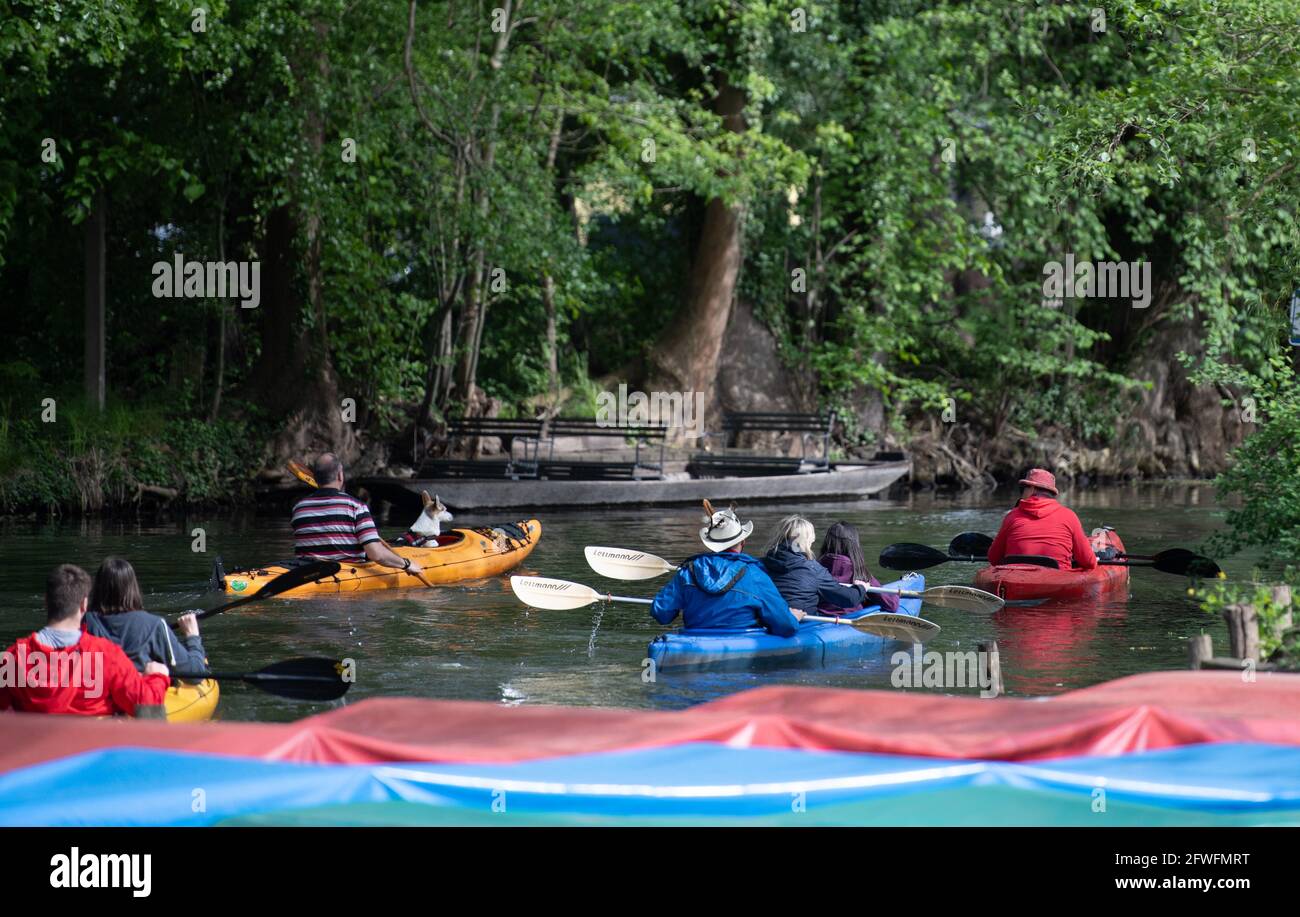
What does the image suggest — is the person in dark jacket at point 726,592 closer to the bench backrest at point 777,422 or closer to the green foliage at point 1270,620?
the green foliage at point 1270,620

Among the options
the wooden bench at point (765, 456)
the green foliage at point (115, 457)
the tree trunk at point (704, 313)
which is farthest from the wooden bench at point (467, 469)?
the tree trunk at point (704, 313)

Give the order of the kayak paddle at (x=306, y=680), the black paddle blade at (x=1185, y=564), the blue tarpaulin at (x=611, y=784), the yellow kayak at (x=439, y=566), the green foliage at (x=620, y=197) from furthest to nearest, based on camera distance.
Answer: the green foliage at (x=620, y=197), the black paddle blade at (x=1185, y=564), the yellow kayak at (x=439, y=566), the kayak paddle at (x=306, y=680), the blue tarpaulin at (x=611, y=784)

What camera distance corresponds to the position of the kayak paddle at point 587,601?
37.4 ft

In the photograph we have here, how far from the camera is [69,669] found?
707cm

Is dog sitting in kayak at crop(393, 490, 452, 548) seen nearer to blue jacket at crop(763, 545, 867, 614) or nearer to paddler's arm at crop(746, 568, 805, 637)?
blue jacket at crop(763, 545, 867, 614)

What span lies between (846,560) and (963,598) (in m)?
Result: 1.35

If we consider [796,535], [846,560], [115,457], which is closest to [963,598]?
[846,560]

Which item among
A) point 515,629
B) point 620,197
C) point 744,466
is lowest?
point 515,629

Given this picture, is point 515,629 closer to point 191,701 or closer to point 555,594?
point 555,594

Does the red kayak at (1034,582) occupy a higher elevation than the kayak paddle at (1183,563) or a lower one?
lower

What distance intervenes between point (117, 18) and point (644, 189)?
11281 millimetres

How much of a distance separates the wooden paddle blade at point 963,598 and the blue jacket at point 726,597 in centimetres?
273
